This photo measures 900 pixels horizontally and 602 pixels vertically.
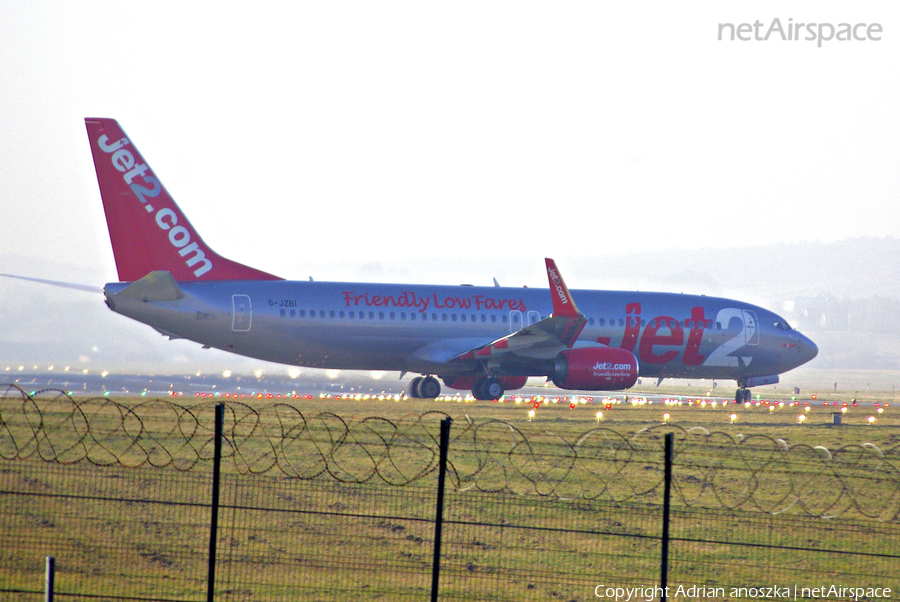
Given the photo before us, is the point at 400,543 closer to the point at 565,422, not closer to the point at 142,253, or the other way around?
the point at 565,422

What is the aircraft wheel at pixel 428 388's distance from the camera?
34.6 m

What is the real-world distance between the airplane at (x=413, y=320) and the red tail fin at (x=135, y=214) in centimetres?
3

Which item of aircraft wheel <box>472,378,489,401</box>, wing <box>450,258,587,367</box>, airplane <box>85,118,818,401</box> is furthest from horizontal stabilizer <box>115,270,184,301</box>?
aircraft wheel <box>472,378,489,401</box>

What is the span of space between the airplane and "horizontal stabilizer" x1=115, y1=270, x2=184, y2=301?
4 centimetres

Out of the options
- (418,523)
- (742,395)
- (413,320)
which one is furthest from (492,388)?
(418,523)

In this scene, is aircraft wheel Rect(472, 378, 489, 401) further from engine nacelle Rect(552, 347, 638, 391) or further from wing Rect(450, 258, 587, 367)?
engine nacelle Rect(552, 347, 638, 391)

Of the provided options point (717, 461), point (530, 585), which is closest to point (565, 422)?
point (717, 461)

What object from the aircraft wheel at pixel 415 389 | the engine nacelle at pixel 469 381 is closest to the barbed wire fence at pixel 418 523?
the aircraft wheel at pixel 415 389

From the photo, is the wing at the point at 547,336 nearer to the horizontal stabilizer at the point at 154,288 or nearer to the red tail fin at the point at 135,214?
the red tail fin at the point at 135,214

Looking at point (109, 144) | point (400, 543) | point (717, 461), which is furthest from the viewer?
point (109, 144)

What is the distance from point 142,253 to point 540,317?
45.0 feet

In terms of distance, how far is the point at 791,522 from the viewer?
15680mm

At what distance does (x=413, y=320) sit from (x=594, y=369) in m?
6.24

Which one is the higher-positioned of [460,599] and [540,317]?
[540,317]
